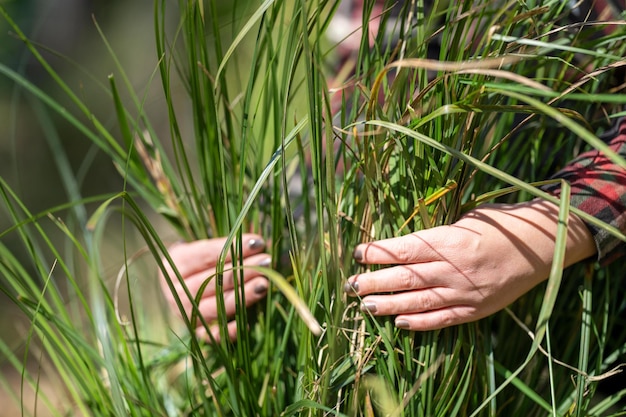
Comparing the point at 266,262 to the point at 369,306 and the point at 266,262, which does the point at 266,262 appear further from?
the point at 369,306

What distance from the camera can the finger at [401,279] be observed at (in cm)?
40

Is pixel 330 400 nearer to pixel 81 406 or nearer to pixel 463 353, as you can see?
pixel 463 353

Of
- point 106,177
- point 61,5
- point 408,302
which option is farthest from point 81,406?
point 61,5

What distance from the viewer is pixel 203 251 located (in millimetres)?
533

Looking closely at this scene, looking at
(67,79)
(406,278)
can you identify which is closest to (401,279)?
(406,278)

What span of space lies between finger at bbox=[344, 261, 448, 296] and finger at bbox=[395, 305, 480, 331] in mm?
18

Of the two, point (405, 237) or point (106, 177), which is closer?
point (405, 237)

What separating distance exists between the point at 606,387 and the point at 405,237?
13.7 inches

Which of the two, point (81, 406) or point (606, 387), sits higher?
point (81, 406)

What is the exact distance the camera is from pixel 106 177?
1.48 meters

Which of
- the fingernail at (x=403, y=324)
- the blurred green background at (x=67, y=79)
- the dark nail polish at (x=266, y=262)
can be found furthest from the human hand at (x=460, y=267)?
the blurred green background at (x=67, y=79)

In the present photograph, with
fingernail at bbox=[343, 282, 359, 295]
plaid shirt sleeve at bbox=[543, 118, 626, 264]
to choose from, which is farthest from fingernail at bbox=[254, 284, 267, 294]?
plaid shirt sleeve at bbox=[543, 118, 626, 264]

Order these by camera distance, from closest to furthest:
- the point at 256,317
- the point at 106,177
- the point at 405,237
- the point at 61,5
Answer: the point at 405,237 < the point at 256,317 < the point at 106,177 < the point at 61,5

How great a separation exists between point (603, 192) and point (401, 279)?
0.53 feet
